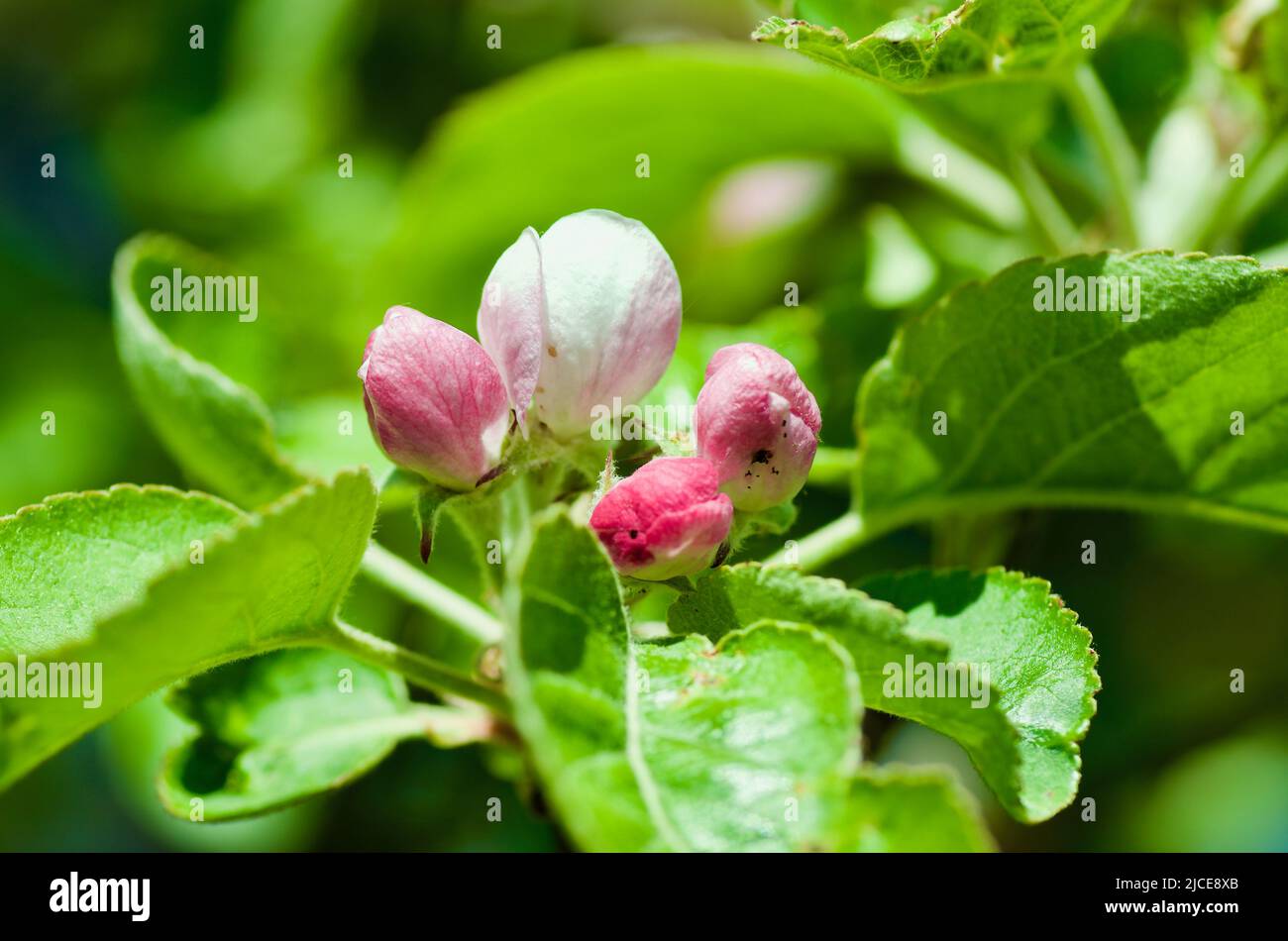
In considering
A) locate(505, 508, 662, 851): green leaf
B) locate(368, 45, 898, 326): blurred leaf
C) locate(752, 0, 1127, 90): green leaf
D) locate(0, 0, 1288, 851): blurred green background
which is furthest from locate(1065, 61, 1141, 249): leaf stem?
locate(505, 508, 662, 851): green leaf

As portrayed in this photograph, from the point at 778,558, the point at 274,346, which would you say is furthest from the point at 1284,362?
the point at 274,346

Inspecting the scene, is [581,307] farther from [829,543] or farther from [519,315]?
[829,543]

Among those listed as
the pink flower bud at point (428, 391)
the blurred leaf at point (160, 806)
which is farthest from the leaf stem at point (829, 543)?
the blurred leaf at point (160, 806)

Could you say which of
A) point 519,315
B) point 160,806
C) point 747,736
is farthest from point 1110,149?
point 160,806

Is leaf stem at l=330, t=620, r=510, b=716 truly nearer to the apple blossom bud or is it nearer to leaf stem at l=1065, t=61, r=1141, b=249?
the apple blossom bud

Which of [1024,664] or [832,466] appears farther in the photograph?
[832,466]
